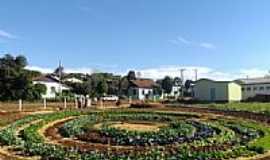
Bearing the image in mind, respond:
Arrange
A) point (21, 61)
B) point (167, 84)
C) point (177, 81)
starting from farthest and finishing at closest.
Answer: point (177, 81) → point (167, 84) → point (21, 61)

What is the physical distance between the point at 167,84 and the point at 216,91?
4831 centimetres

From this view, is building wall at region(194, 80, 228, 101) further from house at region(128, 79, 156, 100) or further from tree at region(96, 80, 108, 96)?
house at region(128, 79, 156, 100)

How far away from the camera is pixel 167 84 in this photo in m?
118

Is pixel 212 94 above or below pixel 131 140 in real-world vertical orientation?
above

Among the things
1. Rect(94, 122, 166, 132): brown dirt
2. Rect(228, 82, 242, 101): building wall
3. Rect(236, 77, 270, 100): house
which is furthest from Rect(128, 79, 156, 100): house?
Rect(94, 122, 166, 132): brown dirt

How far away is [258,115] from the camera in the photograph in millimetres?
39938

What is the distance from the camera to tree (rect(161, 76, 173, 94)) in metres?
116

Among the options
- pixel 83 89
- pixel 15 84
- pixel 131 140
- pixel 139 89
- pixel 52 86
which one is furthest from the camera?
pixel 139 89

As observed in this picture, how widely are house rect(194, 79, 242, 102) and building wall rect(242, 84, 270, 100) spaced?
486 inches

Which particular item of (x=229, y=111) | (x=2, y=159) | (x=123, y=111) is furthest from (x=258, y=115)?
(x=2, y=159)

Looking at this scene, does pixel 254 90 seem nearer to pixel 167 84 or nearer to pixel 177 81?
pixel 167 84

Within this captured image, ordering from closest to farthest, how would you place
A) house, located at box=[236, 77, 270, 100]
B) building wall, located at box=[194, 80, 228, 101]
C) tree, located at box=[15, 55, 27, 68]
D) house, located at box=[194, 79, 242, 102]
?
tree, located at box=[15, 55, 27, 68]
house, located at box=[194, 79, 242, 102]
building wall, located at box=[194, 80, 228, 101]
house, located at box=[236, 77, 270, 100]

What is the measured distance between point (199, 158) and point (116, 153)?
4.04m

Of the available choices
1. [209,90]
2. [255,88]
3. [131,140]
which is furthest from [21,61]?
[131,140]
